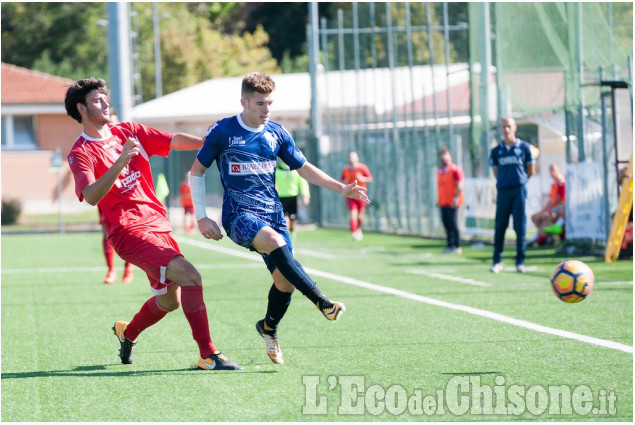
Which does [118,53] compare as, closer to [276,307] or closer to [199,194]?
[199,194]

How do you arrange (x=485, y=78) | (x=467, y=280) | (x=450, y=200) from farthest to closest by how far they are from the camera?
(x=485, y=78)
(x=450, y=200)
(x=467, y=280)

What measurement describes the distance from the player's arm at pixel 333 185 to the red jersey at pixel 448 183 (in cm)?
1217

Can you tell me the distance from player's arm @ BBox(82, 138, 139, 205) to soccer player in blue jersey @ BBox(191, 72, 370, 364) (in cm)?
71

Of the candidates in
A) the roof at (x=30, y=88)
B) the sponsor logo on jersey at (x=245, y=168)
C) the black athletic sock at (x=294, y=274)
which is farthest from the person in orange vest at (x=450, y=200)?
the roof at (x=30, y=88)

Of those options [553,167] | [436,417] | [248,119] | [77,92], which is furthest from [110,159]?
[553,167]

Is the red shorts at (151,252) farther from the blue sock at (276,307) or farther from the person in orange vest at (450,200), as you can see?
the person in orange vest at (450,200)

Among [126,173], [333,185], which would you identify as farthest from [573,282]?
[126,173]

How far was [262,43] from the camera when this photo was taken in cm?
6069

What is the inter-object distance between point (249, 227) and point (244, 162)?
45cm

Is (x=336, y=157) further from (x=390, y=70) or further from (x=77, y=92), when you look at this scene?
(x=77, y=92)

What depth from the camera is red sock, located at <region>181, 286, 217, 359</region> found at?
7.32 meters

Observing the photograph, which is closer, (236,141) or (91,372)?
(236,141)

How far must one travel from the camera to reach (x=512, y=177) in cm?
1450

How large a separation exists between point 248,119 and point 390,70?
836 inches
